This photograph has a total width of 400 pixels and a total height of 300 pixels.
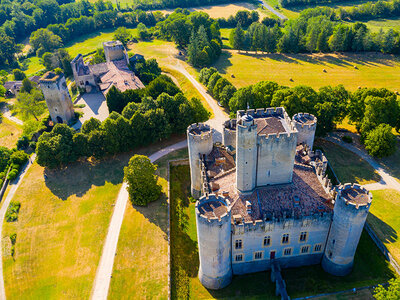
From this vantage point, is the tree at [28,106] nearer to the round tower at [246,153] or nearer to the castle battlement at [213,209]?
the castle battlement at [213,209]

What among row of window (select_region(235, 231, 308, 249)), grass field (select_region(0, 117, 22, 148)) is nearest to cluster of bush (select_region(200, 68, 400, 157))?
row of window (select_region(235, 231, 308, 249))

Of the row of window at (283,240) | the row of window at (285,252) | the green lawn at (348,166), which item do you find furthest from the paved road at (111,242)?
the green lawn at (348,166)

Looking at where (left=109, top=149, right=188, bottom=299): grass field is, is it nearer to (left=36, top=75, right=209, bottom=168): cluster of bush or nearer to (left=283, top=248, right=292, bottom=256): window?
(left=36, top=75, right=209, bottom=168): cluster of bush

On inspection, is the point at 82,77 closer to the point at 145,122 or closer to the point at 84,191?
the point at 145,122

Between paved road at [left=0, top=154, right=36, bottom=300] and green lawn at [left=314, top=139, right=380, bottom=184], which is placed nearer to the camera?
paved road at [left=0, top=154, right=36, bottom=300]

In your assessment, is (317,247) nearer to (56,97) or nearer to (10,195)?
A: (10,195)
